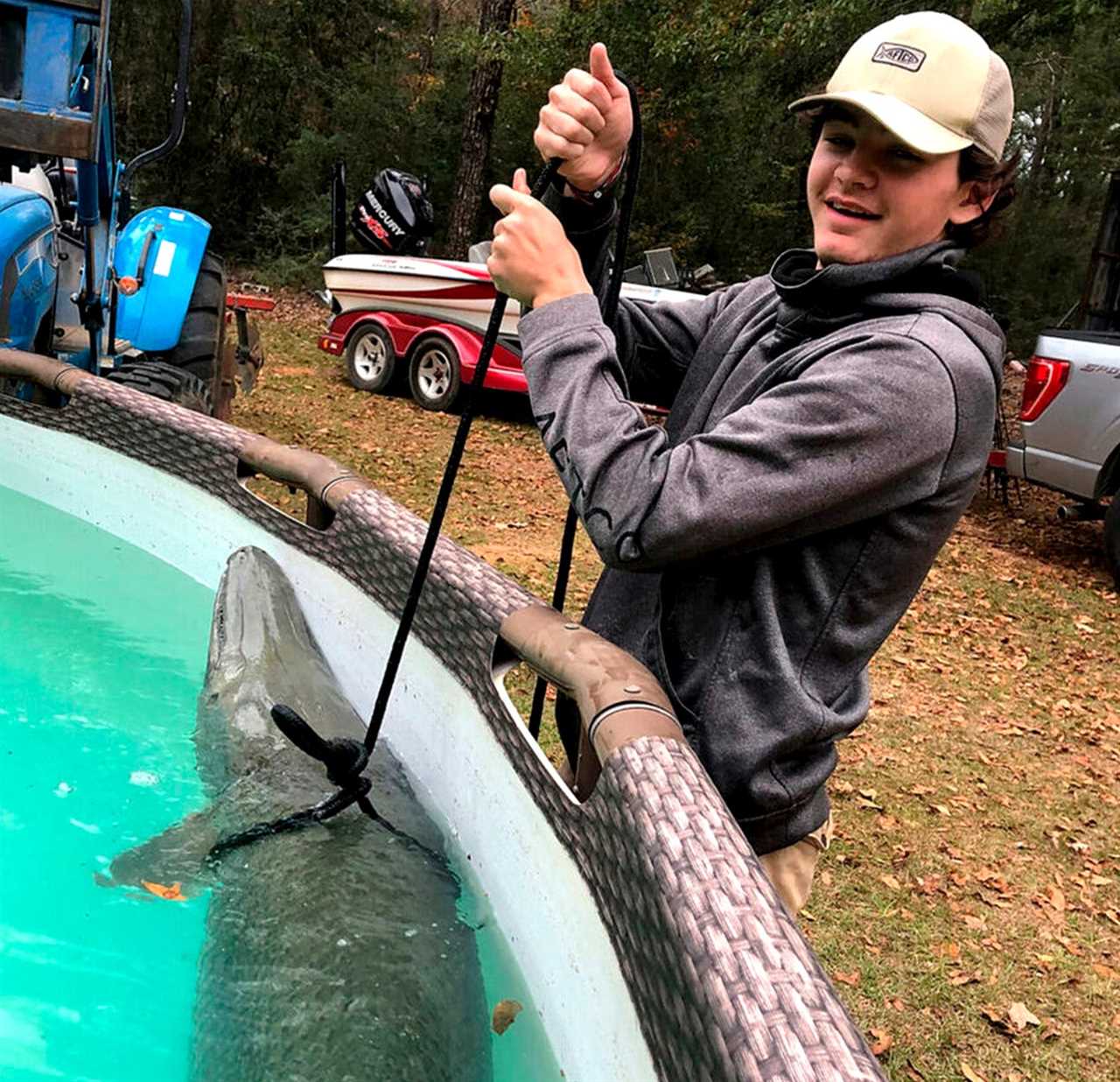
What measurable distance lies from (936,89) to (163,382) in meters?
4.52

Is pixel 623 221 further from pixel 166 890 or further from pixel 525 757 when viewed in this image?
pixel 166 890

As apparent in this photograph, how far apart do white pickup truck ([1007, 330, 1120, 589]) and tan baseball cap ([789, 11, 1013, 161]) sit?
20.2 feet

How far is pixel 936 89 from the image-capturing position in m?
1.34

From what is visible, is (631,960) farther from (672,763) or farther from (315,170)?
(315,170)

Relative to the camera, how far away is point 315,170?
630 inches

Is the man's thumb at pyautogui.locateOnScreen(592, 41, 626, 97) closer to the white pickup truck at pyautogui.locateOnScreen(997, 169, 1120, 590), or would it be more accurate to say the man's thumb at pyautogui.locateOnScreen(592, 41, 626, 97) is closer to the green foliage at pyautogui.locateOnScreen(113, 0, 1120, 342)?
the white pickup truck at pyautogui.locateOnScreen(997, 169, 1120, 590)

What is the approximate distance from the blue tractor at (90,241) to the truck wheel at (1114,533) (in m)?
5.61

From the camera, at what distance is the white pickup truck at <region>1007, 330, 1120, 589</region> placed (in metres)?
6.89

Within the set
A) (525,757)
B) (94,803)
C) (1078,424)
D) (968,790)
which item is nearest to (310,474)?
(94,803)

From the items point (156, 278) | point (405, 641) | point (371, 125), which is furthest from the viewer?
point (371, 125)

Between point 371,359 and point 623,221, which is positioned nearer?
point 623,221

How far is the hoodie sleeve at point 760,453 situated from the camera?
1.28 meters

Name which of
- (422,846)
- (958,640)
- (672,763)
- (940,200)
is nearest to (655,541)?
(672,763)

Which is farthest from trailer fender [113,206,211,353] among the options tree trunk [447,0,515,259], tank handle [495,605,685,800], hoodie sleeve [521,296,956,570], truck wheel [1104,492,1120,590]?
tree trunk [447,0,515,259]
